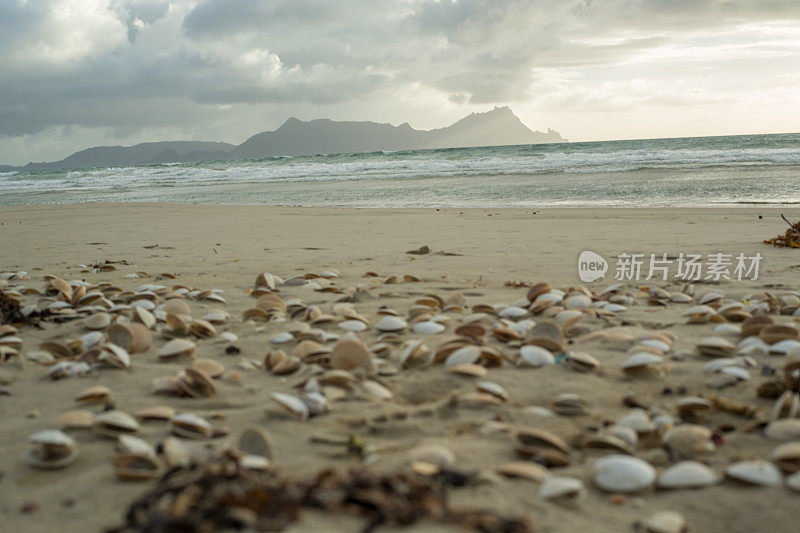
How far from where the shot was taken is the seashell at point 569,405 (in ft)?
5.95

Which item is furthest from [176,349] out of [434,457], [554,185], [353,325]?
[554,185]

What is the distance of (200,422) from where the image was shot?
65.1 inches

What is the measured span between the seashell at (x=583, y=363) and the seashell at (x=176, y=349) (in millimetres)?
1513

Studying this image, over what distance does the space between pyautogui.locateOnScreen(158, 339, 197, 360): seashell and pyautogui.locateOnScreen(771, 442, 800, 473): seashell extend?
6.68 feet

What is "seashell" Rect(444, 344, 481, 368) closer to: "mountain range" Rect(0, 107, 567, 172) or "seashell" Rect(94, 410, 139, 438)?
"seashell" Rect(94, 410, 139, 438)

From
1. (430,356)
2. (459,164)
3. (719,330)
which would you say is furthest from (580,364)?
(459,164)

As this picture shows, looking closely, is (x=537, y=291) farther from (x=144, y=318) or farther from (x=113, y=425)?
(x=113, y=425)

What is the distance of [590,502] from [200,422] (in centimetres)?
104

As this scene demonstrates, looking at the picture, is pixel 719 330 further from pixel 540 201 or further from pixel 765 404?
pixel 540 201

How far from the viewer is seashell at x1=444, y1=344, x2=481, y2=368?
217 centimetres

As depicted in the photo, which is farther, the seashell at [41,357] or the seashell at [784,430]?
the seashell at [41,357]

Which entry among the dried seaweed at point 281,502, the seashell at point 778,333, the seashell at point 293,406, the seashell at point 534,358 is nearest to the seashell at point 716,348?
the seashell at point 778,333

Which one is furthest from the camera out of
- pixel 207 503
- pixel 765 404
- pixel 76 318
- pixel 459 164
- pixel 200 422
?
pixel 459 164

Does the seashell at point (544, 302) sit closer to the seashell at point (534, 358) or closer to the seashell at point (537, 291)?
the seashell at point (537, 291)
